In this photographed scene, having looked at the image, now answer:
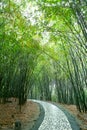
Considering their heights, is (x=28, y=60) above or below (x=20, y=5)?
below

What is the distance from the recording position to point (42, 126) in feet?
26.6

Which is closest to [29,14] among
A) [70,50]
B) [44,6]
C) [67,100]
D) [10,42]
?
[10,42]

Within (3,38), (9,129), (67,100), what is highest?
(3,38)

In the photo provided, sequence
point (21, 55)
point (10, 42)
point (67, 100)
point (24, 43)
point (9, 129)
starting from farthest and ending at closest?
1. point (67, 100)
2. point (21, 55)
3. point (24, 43)
4. point (10, 42)
5. point (9, 129)

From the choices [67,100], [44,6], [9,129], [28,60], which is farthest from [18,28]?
[67,100]

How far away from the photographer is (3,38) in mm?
9516

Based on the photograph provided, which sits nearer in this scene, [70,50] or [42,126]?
[42,126]

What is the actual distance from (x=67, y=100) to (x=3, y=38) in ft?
44.9

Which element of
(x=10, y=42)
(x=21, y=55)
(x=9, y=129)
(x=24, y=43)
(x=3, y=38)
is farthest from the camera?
(x=21, y=55)

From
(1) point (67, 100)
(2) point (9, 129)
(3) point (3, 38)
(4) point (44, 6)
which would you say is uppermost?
(4) point (44, 6)

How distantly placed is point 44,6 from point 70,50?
15.4ft

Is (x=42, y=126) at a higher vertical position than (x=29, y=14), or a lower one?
lower

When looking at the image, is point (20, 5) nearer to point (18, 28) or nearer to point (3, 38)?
point (18, 28)

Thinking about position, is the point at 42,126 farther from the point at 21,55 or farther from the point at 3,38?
the point at 21,55
